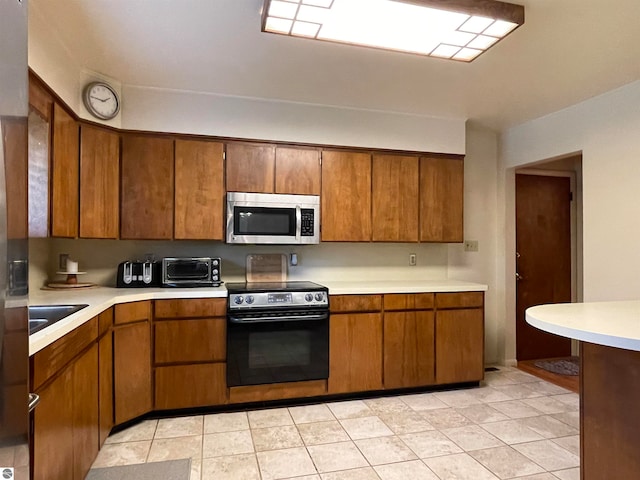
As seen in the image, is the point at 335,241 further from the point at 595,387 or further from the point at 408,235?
the point at 595,387

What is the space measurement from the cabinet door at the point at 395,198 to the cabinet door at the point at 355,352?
764 mm

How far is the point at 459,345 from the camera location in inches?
130

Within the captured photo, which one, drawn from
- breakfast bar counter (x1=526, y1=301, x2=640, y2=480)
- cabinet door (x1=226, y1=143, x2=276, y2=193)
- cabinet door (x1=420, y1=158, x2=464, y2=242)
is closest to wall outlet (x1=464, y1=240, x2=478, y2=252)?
cabinet door (x1=420, y1=158, x2=464, y2=242)

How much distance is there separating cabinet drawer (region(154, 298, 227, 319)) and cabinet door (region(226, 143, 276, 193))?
0.90m

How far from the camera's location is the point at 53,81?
2.20m

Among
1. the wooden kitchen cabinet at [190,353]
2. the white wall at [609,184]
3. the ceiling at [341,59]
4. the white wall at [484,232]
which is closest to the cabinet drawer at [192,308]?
the wooden kitchen cabinet at [190,353]

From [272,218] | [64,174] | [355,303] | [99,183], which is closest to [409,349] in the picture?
[355,303]

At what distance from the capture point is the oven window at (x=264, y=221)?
3.07 metres

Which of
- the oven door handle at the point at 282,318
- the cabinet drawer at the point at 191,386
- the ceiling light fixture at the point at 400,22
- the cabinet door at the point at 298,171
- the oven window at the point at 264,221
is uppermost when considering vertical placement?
the ceiling light fixture at the point at 400,22

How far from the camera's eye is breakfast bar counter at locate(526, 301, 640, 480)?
1.38 m

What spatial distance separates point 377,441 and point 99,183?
2550 mm

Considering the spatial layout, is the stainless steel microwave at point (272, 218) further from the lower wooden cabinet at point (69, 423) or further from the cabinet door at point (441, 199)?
the lower wooden cabinet at point (69, 423)

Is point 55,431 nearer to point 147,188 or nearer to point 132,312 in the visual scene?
point 132,312

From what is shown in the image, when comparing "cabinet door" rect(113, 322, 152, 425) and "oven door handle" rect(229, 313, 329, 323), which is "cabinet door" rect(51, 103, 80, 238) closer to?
"cabinet door" rect(113, 322, 152, 425)
